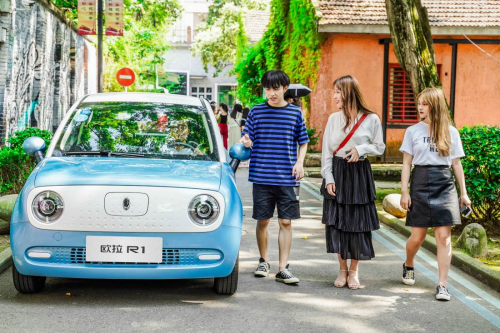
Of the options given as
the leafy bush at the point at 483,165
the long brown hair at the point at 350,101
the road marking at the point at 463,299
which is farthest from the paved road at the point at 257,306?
the leafy bush at the point at 483,165

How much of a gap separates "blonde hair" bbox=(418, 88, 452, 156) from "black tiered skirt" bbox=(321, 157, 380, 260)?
2.05 feet

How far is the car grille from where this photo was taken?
4.83m

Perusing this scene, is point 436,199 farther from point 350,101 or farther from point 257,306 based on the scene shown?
point 257,306

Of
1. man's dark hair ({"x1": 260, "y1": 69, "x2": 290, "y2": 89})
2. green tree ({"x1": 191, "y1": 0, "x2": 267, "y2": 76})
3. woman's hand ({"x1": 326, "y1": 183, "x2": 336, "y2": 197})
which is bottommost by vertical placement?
woman's hand ({"x1": 326, "y1": 183, "x2": 336, "y2": 197})

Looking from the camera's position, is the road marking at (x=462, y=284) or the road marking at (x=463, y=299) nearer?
the road marking at (x=463, y=299)

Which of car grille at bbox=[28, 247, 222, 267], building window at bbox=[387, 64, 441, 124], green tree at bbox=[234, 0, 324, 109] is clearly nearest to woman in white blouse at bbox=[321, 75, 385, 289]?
car grille at bbox=[28, 247, 222, 267]

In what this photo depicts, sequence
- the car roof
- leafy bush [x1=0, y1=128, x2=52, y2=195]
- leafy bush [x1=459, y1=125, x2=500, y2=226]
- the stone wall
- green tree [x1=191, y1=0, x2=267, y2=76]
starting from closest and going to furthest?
the car roof, leafy bush [x1=459, y1=125, x2=500, y2=226], leafy bush [x1=0, y1=128, x2=52, y2=195], the stone wall, green tree [x1=191, y1=0, x2=267, y2=76]

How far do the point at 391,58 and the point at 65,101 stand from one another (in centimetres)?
939

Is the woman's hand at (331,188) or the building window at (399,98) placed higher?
the building window at (399,98)

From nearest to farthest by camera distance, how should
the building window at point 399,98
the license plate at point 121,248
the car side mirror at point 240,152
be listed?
the license plate at point 121,248 < the car side mirror at point 240,152 < the building window at point 399,98

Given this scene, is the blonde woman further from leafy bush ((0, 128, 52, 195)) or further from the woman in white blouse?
leafy bush ((0, 128, 52, 195))

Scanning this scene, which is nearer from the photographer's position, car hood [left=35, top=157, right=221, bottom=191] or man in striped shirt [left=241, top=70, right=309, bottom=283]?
car hood [left=35, top=157, right=221, bottom=191]

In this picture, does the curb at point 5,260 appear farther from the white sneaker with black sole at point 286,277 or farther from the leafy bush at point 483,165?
the leafy bush at point 483,165

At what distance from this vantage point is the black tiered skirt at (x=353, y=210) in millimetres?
5746
